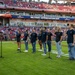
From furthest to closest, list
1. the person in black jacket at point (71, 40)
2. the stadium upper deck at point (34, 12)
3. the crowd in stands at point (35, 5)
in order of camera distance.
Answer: the crowd in stands at point (35, 5) < the stadium upper deck at point (34, 12) < the person in black jacket at point (71, 40)

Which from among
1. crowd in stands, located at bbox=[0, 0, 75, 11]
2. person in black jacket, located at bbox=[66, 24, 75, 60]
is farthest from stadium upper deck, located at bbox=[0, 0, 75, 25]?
person in black jacket, located at bbox=[66, 24, 75, 60]

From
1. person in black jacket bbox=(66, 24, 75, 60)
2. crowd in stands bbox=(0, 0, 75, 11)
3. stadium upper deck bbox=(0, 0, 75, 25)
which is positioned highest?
crowd in stands bbox=(0, 0, 75, 11)

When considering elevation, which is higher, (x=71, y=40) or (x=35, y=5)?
(x=35, y=5)

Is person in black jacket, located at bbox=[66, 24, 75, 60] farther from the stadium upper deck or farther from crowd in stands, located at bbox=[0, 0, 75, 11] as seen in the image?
crowd in stands, located at bbox=[0, 0, 75, 11]

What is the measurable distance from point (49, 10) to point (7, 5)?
10.8 m

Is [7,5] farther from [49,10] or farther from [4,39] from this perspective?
[4,39]

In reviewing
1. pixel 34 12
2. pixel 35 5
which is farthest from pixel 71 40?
pixel 35 5

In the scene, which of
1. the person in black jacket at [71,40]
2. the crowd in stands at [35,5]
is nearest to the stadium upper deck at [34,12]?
the crowd in stands at [35,5]

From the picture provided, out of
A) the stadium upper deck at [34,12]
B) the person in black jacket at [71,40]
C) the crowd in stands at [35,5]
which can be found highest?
the crowd in stands at [35,5]

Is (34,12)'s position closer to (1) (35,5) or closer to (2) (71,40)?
(1) (35,5)

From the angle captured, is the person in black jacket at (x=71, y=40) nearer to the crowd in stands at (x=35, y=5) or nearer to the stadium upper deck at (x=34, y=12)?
the stadium upper deck at (x=34, y=12)

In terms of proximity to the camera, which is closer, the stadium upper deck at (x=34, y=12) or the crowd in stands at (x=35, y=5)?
the stadium upper deck at (x=34, y=12)

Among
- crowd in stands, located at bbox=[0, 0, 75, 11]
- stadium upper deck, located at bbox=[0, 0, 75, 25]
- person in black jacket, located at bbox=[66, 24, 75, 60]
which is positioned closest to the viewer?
person in black jacket, located at bbox=[66, 24, 75, 60]

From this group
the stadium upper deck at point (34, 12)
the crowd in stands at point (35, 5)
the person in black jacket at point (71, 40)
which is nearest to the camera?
the person in black jacket at point (71, 40)
